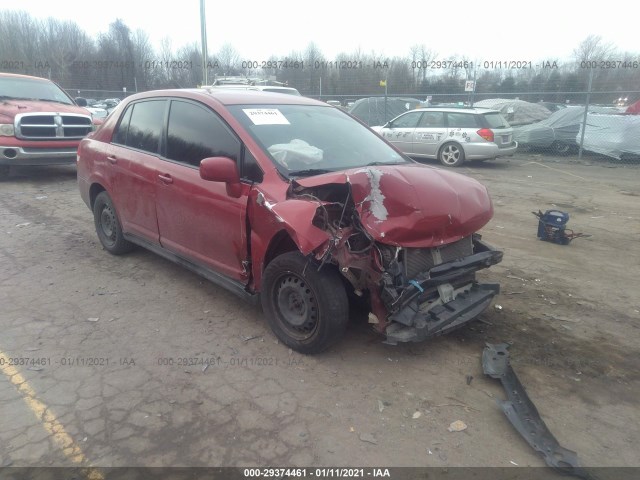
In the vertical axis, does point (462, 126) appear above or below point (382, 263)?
above

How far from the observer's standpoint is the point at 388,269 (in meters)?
3.11

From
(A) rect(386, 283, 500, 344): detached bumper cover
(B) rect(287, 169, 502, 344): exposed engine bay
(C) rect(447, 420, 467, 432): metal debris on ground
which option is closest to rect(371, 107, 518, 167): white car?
(A) rect(386, 283, 500, 344): detached bumper cover

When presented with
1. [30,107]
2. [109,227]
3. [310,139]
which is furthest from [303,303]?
[30,107]

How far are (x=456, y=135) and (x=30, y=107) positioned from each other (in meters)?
10.1

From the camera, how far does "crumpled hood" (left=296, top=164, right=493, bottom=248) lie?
3.09 meters

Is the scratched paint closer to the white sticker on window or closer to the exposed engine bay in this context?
the exposed engine bay

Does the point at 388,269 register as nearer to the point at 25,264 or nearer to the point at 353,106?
the point at 25,264

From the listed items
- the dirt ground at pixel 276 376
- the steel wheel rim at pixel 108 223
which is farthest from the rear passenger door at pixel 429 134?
the steel wheel rim at pixel 108 223

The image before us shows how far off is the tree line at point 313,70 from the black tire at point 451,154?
6.28 ft

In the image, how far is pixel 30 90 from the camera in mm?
10391

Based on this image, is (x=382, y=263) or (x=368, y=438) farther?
(x=382, y=263)

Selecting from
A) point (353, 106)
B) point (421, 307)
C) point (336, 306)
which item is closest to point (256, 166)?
A: point (336, 306)

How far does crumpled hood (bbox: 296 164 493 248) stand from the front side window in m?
1.93

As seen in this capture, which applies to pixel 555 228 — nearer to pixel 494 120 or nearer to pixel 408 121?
pixel 494 120
